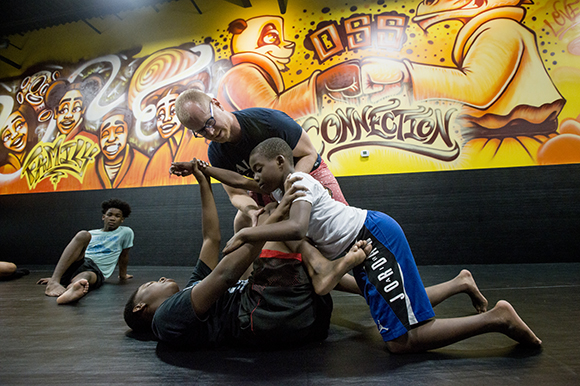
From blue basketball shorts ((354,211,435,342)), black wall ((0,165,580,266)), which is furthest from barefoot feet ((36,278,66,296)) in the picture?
blue basketball shorts ((354,211,435,342))

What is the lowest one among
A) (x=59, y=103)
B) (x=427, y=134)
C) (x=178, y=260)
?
(x=178, y=260)

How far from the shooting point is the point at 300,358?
1.06 metres

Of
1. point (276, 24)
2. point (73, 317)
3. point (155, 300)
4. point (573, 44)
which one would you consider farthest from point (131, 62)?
point (573, 44)

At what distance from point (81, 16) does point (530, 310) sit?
635 centimetres

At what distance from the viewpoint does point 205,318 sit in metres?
1.15

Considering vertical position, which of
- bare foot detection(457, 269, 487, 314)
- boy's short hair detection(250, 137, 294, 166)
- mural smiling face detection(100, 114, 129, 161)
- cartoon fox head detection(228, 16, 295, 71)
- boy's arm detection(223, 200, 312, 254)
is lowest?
bare foot detection(457, 269, 487, 314)

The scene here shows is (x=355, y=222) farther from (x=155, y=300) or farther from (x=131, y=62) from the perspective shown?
(x=131, y=62)

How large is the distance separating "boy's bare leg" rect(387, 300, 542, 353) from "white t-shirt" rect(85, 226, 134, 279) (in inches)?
108

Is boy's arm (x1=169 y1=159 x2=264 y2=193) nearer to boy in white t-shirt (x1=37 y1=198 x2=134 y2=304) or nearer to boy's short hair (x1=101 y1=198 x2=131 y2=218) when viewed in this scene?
boy in white t-shirt (x1=37 y1=198 x2=134 y2=304)

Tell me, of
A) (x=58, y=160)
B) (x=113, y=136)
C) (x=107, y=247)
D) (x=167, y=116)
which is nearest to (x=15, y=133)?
(x=58, y=160)

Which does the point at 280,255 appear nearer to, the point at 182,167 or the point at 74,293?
the point at 182,167

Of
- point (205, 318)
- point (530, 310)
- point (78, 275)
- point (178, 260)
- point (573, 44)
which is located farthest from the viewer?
point (178, 260)

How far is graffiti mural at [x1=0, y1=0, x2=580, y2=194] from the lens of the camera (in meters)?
3.57

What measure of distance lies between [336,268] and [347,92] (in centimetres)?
331
